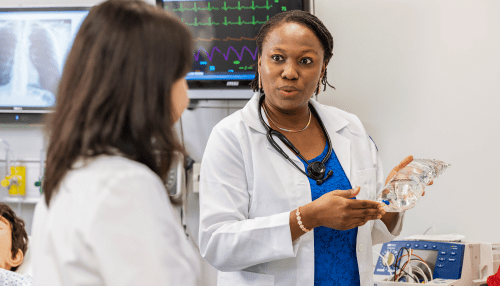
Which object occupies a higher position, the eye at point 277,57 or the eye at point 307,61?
the eye at point 277,57

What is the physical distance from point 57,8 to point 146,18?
1993mm

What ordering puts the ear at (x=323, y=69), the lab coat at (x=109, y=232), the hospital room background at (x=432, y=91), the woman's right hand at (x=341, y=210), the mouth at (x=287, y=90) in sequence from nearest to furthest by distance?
the lab coat at (x=109, y=232) → the woman's right hand at (x=341, y=210) → the mouth at (x=287, y=90) → the ear at (x=323, y=69) → the hospital room background at (x=432, y=91)

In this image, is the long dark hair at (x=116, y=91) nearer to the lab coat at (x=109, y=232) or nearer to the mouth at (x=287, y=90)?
the lab coat at (x=109, y=232)

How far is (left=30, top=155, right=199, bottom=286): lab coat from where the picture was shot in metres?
0.58

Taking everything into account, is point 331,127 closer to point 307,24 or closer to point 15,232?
point 307,24

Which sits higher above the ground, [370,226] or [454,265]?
[370,226]

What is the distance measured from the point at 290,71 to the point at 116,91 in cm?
83

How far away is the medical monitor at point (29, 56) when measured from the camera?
95.7 inches

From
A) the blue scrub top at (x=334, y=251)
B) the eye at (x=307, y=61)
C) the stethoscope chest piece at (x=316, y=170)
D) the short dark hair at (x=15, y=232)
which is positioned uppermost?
the eye at (x=307, y=61)

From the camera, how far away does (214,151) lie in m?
1.37

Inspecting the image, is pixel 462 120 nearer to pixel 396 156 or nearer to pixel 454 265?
pixel 396 156

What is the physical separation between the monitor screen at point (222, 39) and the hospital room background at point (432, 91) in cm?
7

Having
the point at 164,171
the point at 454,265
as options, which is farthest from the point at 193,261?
the point at 454,265

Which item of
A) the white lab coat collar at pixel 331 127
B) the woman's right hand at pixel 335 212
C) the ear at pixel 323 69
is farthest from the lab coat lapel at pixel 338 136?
the woman's right hand at pixel 335 212
